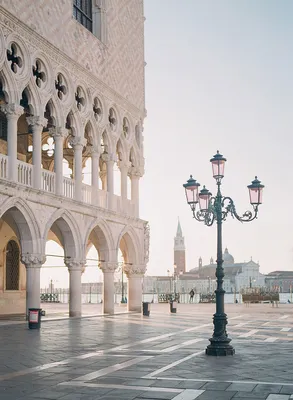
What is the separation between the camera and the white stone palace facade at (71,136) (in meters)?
20.4

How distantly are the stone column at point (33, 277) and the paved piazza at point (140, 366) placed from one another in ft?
11.4

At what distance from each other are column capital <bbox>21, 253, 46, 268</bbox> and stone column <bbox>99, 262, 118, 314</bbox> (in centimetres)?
557

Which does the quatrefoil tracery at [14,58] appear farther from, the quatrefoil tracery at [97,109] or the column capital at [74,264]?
the column capital at [74,264]

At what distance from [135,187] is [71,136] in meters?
5.75

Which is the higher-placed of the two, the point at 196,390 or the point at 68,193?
the point at 68,193

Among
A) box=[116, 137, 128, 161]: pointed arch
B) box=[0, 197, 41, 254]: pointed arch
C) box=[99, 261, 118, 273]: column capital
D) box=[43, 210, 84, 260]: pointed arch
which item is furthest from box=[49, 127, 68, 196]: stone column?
box=[116, 137, 128, 161]: pointed arch

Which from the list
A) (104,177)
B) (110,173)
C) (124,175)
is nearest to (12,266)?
(110,173)

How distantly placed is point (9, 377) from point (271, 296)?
36766 millimetres

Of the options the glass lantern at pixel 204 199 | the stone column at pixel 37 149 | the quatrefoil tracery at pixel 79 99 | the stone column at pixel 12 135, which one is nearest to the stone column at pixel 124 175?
the quatrefoil tracery at pixel 79 99

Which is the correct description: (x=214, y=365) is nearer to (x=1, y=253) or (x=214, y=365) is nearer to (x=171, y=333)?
(x=171, y=333)

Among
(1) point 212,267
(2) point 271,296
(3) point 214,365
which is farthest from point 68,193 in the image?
(1) point 212,267

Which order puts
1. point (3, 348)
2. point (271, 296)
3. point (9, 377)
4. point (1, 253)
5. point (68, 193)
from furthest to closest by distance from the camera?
1. point (271, 296)
2. point (1, 253)
3. point (68, 193)
4. point (3, 348)
5. point (9, 377)

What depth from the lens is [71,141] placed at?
79.7 feet

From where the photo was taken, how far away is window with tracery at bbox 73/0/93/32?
86.0ft
